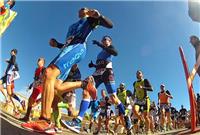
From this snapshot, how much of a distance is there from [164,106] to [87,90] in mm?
2657

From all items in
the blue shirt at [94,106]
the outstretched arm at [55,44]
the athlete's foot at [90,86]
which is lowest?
the blue shirt at [94,106]

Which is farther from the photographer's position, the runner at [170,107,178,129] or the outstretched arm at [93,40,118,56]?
the runner at [170,107,178,129]

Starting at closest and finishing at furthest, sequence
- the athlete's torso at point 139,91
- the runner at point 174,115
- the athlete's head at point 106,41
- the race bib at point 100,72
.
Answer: the race bib at point 100,72, the athlete's head at point 106,41, the athlete's torso at point 139,91, the runner at point 174,115

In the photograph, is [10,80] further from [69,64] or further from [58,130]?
[58,130]

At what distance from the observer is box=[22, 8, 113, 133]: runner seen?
6254mm

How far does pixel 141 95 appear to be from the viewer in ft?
27.0

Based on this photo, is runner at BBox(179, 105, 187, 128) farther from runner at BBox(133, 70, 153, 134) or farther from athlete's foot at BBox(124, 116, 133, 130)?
athlete's foot at BBox(124, 116, 133, 130)

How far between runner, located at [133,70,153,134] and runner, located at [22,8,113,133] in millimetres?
1198

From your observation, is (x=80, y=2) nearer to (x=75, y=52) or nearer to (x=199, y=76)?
(x=75, y=52)

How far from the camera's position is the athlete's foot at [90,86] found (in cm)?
684

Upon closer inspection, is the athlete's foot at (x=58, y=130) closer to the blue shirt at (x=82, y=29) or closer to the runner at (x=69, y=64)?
the runner at (x=69, y=64)

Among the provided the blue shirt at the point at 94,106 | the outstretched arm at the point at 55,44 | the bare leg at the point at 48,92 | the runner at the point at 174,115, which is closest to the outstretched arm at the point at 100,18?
the outstretched arm at the point at 55,44

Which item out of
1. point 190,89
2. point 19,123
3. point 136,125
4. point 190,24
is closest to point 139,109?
point 136,125

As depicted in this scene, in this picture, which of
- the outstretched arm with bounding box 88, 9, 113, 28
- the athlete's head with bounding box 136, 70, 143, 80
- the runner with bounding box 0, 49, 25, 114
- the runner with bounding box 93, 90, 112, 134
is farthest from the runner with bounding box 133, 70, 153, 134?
the runner with bounding box 0, 49, 25, 114
